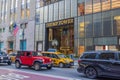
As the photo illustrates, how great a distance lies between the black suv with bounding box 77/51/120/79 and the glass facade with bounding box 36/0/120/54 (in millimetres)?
16732

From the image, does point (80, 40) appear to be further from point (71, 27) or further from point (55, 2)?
point (55, 2)

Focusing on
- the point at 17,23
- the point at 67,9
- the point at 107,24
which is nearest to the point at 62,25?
the point at 67,9

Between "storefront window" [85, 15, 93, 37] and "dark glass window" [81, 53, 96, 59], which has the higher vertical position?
"storefront window" [85, 15, 93, 37]

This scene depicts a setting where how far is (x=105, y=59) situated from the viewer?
1572 centimetres

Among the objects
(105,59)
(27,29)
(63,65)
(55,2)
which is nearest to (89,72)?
(105,59)

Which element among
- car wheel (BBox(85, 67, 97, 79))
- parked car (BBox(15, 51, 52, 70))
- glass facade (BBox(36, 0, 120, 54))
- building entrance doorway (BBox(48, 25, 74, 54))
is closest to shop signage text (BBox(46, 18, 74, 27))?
glass facade (BBox(36, 0, 120, 54))

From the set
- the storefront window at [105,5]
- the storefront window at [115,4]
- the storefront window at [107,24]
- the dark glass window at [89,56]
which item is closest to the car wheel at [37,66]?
the dark glass window at [89,56]

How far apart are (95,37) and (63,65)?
445 inches

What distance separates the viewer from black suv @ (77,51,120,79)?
1507 cm

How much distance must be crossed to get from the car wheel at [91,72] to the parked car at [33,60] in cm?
647

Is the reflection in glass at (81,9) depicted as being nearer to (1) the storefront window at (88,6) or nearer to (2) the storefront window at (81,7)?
(2) the storefront window at (81,7)

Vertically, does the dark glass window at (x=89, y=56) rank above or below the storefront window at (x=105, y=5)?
below

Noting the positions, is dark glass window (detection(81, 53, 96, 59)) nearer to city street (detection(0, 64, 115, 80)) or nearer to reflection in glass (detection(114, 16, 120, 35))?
city street (detection(0, 64, 115, 80))

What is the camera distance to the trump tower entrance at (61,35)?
4252cm
